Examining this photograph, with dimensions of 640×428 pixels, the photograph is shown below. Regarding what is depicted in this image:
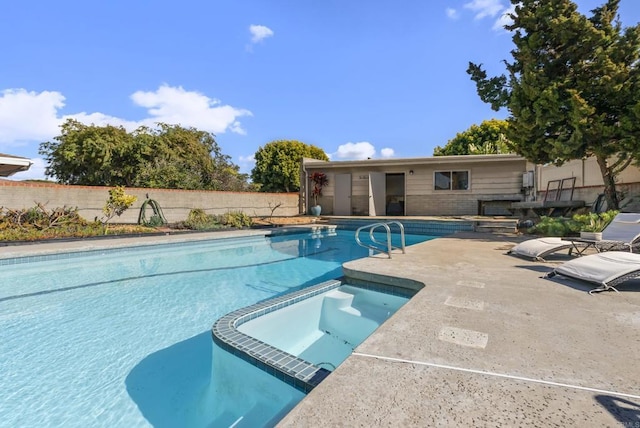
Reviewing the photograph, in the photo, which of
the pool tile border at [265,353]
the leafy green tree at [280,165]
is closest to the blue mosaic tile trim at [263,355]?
the pool tile border at [265,353]

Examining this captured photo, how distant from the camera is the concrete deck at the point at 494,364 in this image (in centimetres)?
139


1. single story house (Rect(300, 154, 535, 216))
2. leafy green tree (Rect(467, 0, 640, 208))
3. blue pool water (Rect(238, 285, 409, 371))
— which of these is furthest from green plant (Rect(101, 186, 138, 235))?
leafy green tree (Rect(467, 0, 640, 208))

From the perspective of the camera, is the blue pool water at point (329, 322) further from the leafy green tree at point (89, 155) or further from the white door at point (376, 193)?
the leafy green tree at point (89, 155)

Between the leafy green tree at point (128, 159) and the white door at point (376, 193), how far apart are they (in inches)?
317

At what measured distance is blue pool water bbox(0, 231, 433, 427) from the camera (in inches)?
93.6

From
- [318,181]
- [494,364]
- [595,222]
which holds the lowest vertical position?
[494,364]

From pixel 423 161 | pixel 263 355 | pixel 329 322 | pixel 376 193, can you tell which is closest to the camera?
pixel 263 355

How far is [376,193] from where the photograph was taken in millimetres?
15234

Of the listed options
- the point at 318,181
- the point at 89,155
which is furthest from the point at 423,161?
the point at 89,155

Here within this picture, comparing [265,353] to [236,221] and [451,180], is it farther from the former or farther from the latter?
[451,180]

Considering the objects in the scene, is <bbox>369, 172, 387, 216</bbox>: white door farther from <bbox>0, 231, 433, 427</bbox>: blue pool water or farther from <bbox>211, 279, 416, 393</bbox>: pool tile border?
<bbox>211, 279, 416, 393</bbox>: pool tile border

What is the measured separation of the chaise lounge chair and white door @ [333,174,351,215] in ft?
35.2

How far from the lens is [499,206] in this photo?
14125 millimetres

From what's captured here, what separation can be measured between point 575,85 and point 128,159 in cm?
1848
